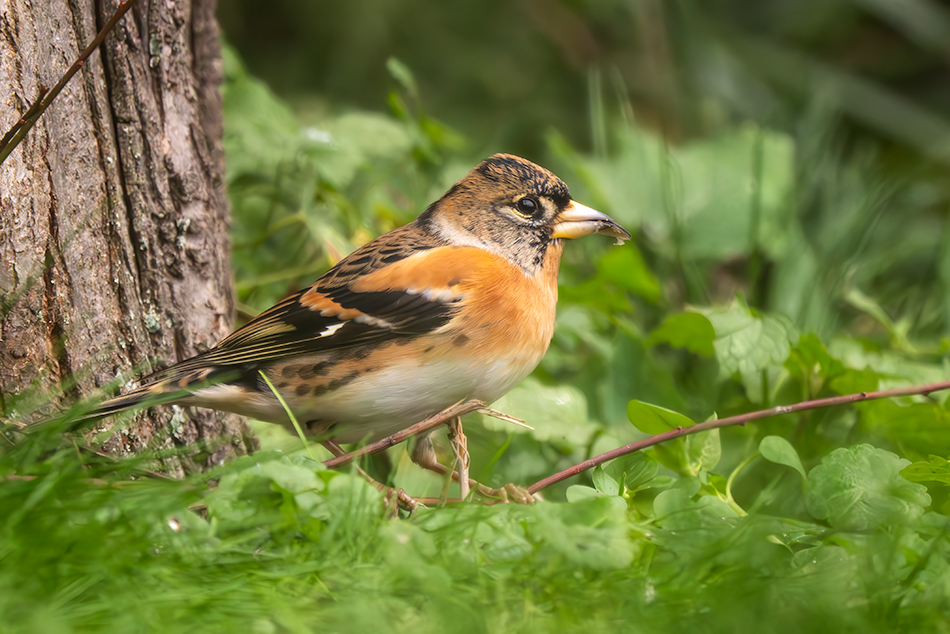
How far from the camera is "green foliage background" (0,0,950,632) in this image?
1263mm

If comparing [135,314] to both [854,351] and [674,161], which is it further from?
[674,161]

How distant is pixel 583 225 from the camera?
2211 millimetres

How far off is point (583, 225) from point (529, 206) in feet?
0.52

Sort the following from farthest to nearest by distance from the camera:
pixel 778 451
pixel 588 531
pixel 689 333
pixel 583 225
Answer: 1. pixel 689 333
2. pixel 583 225
3. pixel 778 451
4. pixel 588 531

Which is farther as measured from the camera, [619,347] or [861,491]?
[619,347]

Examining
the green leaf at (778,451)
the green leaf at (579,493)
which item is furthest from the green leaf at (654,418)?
the green leaf at (579,493)

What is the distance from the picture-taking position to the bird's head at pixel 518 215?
7.25ft

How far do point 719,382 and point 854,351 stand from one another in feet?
1.42

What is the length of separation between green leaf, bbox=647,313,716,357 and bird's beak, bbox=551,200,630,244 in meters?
0.36

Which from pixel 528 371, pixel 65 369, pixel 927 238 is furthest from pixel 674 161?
pixel 65 369

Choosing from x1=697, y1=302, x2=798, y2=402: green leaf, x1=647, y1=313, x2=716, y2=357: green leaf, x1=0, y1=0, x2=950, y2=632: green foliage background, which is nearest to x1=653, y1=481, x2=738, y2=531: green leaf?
x1=0, y1=0, x2=950, y2=632: green foliage background

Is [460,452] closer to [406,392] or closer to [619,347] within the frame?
[406,392]

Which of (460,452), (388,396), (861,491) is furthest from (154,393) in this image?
(861,491)

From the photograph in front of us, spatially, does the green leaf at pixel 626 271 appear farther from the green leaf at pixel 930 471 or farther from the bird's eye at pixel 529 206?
the green leaf at pixel 930 471
